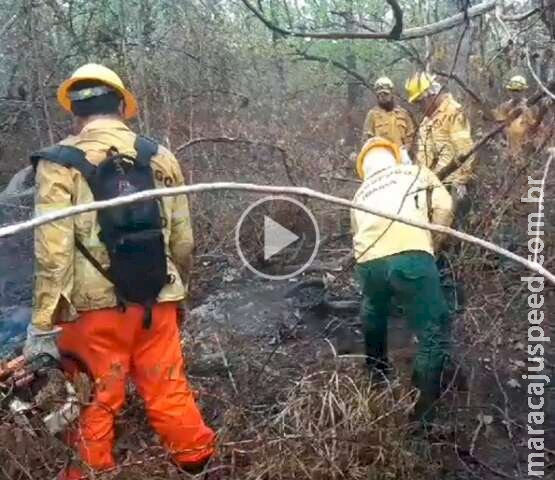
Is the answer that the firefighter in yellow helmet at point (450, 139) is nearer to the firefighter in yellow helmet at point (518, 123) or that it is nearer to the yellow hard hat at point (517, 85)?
the firefighter in yellow helmet at point (518, 123)

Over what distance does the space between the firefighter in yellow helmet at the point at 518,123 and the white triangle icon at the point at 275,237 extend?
2.18 meters

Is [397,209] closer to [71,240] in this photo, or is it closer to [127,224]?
[127,224]

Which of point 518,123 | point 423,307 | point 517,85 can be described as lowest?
point 423,307

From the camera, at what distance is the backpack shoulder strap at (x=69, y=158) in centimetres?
303

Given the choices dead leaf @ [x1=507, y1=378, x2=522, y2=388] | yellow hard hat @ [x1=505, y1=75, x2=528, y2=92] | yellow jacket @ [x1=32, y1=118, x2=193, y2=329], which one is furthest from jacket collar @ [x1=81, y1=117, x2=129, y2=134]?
yellow hard hat @ [x1=505, y1=75, x2=528, y2=92]

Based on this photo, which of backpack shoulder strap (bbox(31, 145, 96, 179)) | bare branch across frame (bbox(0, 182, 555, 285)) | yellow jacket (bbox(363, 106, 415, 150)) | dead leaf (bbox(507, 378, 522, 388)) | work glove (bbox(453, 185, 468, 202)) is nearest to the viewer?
bare branch across frame (bbox(0, 182, 555, 285))

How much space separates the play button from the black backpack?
3382 mm

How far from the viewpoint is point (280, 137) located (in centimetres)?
912

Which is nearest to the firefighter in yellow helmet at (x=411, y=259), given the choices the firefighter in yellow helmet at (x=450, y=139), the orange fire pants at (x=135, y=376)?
the orange fire pants at (x=135, y=376)

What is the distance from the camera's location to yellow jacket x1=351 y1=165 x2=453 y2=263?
3.70 metres

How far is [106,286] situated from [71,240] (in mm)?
233

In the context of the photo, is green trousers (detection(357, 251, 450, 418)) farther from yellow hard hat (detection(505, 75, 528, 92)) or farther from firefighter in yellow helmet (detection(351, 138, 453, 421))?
yellow hard hat (detection(505, 75, 528, 92))

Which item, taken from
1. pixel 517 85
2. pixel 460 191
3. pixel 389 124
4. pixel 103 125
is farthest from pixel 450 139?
pixel 103 125

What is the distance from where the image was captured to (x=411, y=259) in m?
3.69
